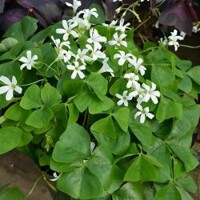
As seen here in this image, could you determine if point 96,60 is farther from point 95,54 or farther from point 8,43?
point 8,43

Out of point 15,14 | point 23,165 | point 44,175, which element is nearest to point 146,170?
point 44,175

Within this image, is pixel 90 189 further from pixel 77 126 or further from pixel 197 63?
pixel 197 63

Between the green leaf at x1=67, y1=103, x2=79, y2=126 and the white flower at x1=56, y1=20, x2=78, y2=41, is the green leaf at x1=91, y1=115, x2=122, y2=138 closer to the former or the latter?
the green leaf at x1=67, y1=103, x2=79, y2=126

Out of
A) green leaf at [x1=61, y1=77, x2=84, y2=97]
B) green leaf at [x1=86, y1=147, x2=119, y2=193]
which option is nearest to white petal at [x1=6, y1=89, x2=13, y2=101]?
green leaf at [x1=61, y1=77, x2=84, y2=97]

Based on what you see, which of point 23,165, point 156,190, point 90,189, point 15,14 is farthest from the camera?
point 23,165

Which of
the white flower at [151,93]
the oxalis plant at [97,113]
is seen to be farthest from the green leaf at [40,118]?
the white flower at [151,93]

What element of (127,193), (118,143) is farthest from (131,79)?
(127,193)
